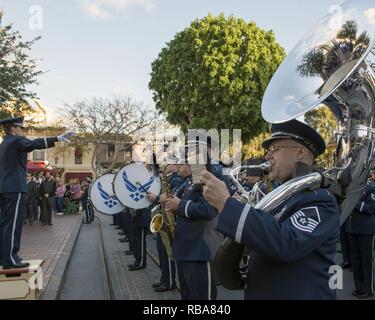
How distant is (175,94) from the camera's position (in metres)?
31.7

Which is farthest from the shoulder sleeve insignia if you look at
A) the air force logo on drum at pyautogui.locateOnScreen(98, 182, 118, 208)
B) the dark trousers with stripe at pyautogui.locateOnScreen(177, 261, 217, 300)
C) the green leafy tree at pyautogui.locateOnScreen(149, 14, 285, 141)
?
the green leafy tree at pyautogui.locateOnScreen(149, 14, 285, 141)

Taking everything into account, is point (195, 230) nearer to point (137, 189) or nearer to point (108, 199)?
point (137, 189)

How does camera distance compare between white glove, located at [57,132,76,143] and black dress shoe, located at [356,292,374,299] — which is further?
black dress shoe, located at [356,292,374,299]

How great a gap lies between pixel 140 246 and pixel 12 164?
380 centimetres

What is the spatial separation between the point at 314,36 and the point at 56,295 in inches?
197

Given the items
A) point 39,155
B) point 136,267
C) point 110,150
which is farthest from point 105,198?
point 39,155

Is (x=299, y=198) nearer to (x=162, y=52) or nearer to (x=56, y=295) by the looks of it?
(x=56, y=295)

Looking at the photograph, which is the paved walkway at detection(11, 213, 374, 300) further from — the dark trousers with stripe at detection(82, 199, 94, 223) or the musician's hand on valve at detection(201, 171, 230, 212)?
the musician's hand on valve at detection(201, 171, 230, 212)

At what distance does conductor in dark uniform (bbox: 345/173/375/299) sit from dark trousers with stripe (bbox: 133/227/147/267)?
12.7 feet

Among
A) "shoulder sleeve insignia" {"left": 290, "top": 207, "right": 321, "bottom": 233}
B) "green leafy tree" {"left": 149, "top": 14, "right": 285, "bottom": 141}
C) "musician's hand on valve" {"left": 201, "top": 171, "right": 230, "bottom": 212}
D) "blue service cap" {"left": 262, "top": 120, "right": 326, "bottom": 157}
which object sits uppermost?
"green leafy tree" {"left": 149, "top": 14, "right": 285, "bottom": 141}

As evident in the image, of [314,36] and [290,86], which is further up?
[314,36]

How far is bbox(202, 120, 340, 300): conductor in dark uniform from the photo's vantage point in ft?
6.35

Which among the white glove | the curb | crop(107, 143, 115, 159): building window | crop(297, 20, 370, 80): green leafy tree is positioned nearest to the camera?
crop(297, 20, 370, 80): green leafy tree
